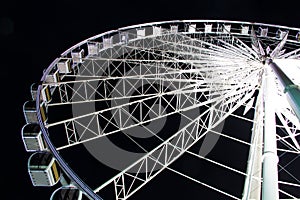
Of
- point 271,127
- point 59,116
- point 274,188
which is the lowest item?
point 59,116

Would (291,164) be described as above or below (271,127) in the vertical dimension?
below

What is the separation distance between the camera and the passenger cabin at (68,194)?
6.97 metres

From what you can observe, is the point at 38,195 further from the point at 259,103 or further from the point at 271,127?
the point at 271,127

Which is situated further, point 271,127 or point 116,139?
point 116,139

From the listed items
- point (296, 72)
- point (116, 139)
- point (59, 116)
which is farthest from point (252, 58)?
point (59, 116)

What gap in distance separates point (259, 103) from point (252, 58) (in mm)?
2872

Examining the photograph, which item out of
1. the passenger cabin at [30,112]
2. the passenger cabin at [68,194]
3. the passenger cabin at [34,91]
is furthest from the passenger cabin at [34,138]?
the passenger cabin at [34,91]

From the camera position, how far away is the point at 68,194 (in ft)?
23.0

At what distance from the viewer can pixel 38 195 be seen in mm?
15898

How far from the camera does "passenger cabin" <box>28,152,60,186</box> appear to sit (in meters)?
7.74

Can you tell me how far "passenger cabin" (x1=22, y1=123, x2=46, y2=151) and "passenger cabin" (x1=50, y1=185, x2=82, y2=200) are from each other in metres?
2.43

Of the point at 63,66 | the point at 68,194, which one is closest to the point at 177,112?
the point at 63,66

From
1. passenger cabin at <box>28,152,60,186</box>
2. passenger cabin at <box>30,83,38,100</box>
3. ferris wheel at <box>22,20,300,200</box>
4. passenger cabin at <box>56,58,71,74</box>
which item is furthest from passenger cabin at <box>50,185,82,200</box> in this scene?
passenger cabin at <box>56,58,71,74</box>

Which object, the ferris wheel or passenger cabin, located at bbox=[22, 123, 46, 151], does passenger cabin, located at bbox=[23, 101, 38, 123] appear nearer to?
the ferris wheel
